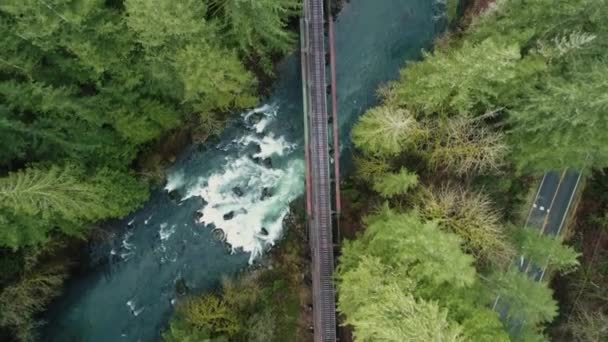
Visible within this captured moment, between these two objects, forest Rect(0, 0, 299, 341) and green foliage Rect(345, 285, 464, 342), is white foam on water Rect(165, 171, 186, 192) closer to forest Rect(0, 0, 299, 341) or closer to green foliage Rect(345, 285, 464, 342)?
forest Rect(0, 0, 299, 341)

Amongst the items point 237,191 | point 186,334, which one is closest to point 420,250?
point 186,334

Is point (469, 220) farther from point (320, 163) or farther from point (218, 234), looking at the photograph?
point (218, 234)

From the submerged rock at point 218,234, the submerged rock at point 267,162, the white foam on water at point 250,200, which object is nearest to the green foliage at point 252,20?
the submerged rock at point 267,162

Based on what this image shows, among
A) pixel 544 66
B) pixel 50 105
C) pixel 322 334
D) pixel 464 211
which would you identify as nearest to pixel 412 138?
pixel 464 211

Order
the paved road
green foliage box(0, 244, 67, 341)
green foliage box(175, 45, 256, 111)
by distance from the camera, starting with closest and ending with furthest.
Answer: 1. green foliage box(175, 45, 256, 111)
2. green foliage box(0, 244, 67, 341)
3. the paved road

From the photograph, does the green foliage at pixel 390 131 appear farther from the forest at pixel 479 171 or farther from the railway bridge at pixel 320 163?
the railway bridge at pixel 320 163

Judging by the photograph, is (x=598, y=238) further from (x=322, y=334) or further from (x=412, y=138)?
(x=322, y=334)

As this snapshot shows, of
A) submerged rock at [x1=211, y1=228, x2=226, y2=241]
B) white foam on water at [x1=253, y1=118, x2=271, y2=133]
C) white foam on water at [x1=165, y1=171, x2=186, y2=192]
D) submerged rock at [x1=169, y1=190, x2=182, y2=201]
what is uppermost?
white foam on water at [x1=253, y1=118, x2=271, y2=133]

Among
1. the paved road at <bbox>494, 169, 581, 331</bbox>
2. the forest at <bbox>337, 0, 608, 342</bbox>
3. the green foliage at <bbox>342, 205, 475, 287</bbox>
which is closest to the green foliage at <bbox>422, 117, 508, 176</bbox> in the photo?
the forest at <bbox>337, 0, 608, 342</bbox>
